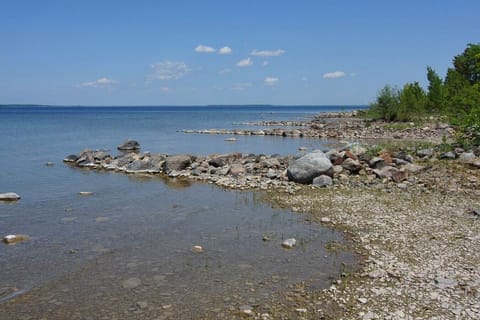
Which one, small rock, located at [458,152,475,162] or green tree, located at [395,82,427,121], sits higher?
green tree, located at [395,82,427,121]

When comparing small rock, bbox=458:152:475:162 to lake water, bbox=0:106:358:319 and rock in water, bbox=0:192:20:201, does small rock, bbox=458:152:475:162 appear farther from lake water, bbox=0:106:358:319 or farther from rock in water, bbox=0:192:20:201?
rock in water, bbox=0:192:20:201

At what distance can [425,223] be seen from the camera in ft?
43.4

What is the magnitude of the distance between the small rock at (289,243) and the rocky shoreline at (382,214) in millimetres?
1145

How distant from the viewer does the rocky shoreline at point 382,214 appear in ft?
27.0

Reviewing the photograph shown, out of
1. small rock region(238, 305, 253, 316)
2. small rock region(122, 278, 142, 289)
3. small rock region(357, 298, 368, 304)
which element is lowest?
small rock region(122, 278, 142, 289)

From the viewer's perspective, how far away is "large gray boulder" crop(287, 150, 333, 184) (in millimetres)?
20188

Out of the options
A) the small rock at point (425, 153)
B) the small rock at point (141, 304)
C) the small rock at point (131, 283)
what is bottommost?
the small rock at point (141, 304)

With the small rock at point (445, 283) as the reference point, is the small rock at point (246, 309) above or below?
below

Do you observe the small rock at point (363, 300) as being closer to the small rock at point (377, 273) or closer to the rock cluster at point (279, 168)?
the small rock at point (377, 273)

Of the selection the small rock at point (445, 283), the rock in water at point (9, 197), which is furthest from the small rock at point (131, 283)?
the rock in water at point (9, 197)

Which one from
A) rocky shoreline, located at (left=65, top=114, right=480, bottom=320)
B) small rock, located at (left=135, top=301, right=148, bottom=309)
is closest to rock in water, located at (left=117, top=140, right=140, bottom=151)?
rocky shoreline, located at (left=65, top=114, right=480, bottom=320)

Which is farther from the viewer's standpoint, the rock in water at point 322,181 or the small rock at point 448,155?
the small rock at point 448,155

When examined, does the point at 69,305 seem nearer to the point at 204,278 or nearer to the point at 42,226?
the point at 204,278

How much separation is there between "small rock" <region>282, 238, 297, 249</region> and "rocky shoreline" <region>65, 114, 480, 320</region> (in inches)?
45.1
